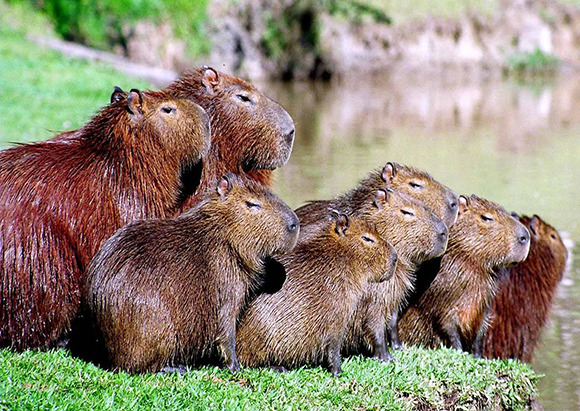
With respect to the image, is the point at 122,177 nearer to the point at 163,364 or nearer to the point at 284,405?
the point at 163,364

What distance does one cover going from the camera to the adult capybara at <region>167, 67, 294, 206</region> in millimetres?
4883

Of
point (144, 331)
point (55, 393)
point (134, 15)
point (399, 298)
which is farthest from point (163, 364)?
point (134, 15)

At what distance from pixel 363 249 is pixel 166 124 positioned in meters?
1.09

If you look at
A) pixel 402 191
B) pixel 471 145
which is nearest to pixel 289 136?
pixel 402 191

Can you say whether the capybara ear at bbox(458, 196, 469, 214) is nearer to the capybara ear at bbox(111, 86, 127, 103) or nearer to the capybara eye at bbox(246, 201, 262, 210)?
the capybara eye at bbox(246, 201, 262, 210)

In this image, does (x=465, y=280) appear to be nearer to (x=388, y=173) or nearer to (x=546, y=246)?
(x=388, y=173)

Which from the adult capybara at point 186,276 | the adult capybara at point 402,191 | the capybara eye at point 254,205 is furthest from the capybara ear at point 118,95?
the adult capybara at point 402,191

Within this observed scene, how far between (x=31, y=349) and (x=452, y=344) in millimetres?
2173

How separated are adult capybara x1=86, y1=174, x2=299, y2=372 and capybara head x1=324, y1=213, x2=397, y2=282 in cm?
34

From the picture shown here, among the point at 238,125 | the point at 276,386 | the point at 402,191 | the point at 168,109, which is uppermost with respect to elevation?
the point at 168,109

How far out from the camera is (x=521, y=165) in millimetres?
14203

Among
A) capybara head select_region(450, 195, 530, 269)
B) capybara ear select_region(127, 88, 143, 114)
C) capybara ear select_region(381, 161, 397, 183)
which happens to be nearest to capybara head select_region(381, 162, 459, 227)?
capybara ear select_region(381, 161, 397, 183)

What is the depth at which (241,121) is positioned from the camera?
192 inches

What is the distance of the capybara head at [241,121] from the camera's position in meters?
A: 4.89
